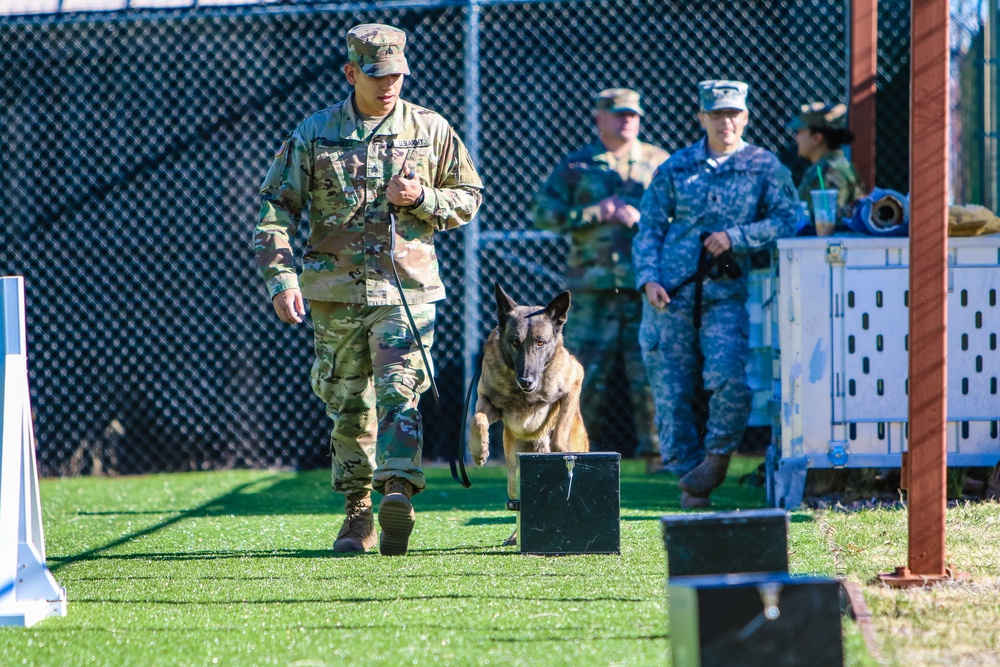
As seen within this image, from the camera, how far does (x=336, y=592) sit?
3971mm

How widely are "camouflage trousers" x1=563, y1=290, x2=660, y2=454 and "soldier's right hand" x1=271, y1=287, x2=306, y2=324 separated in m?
3.19

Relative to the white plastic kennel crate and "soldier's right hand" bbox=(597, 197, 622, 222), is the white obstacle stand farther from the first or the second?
"soldier's right hand" bbox=(597, 197, 622, 222)

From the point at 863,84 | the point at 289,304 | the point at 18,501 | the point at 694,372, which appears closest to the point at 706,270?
the point at 694,372

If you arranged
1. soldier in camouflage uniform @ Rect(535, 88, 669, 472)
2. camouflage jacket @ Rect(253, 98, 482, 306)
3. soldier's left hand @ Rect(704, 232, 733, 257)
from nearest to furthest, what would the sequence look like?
camouflage jacket @ Rect(253, 98, 482, 306)
soldier's left hand @ Rect(704, 232, 733, 257)
soldier in camouflage uniform @ Rect(535, 88, 669, 472)

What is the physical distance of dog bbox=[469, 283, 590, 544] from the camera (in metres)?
5.23

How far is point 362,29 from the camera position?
4832 millimetres

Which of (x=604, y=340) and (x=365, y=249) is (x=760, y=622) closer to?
(x=365, y=249)

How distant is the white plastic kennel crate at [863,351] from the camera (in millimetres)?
5902

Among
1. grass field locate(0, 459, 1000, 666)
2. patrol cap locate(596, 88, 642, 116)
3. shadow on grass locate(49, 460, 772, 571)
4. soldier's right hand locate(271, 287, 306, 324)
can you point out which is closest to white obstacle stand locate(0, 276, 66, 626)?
grass field locate(0, 459, 1000, 666)

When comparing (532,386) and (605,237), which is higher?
(605,237)

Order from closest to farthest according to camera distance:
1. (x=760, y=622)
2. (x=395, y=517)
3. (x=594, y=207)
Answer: (x=760, y=622)
(x=395, y=517)
(x=594, y=207)

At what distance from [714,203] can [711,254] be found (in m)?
0.32

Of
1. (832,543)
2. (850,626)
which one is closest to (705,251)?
(832,543)

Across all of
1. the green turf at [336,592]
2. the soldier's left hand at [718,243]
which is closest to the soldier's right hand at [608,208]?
the soldier's left hand at [718,243]
